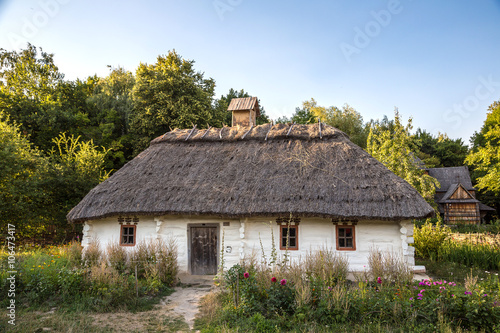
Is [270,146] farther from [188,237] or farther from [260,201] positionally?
[188,237]

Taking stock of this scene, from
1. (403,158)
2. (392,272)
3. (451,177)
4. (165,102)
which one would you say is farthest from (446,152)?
(392,272)

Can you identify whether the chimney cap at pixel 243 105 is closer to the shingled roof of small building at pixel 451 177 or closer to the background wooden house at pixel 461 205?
the background wooden house at pixel 461 205

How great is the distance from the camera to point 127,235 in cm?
1088

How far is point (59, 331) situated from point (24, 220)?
429 inches

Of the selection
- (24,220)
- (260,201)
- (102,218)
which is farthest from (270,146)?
(24,220)

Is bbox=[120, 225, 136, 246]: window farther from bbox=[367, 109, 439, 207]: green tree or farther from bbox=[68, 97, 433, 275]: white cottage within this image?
bbox=[367, 109, 439, 207]: green tree

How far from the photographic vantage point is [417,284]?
591cm

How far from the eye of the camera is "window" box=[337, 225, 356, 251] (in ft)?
31.7

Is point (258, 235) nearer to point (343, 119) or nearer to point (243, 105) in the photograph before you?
point (243, 105)

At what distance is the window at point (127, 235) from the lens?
10828mm

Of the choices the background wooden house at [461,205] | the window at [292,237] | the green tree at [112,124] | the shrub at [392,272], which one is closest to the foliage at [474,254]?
the shrub at [392,272]

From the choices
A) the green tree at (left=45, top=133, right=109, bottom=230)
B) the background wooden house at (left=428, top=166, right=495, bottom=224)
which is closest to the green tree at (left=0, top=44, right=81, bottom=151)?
the green tree at (left=45, top=133, right=109, bottom=230)

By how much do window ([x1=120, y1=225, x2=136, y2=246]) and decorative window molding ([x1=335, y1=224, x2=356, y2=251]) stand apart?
6.91 meters

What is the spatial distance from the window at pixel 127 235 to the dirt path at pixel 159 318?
390 centimetres
